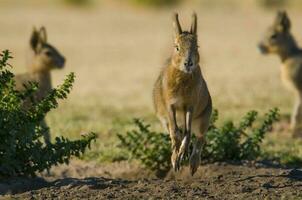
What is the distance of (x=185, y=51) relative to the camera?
6.82 m

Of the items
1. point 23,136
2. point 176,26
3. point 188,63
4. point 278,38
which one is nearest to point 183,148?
point 188,63

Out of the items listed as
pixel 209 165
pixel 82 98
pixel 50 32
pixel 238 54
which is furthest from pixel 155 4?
pixel 209 165

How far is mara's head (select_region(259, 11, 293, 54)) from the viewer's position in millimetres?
13672

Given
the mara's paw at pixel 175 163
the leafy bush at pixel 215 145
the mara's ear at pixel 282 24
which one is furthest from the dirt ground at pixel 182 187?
the mara's ear at pixel 282 24

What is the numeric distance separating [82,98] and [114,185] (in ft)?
29.2

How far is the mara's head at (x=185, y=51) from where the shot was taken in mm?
6803

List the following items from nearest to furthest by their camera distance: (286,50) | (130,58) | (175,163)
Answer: (175,163) < (286,50) < (130,58)

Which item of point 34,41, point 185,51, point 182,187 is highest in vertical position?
point 34,41

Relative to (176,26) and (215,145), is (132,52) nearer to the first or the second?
(215,145)

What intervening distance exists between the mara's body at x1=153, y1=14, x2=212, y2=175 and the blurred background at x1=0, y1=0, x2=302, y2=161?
2536 millimetres

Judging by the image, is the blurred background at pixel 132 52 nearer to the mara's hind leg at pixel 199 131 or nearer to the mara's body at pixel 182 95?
the mara's hind leg at pixel 199 131

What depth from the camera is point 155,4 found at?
40344 millimetres

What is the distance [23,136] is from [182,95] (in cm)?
147

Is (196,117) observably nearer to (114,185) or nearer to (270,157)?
(114,185)
